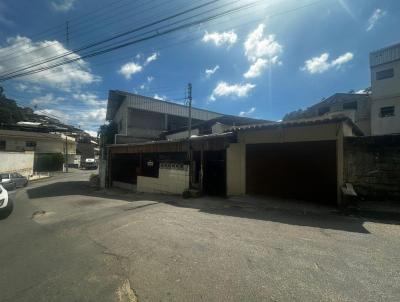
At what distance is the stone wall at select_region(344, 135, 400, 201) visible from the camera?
327 inches

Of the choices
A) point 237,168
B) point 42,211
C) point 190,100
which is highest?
point 190,100

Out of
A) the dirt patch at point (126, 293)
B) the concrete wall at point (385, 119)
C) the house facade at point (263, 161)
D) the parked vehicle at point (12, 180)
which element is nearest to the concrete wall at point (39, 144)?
the parked vehicle at point (12, 180)

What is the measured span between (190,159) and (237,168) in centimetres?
275

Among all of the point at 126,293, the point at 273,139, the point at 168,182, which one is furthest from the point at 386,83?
the point at 126,293

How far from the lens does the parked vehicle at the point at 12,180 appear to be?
19.3 metres

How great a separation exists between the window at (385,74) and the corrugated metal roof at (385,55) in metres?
0.75

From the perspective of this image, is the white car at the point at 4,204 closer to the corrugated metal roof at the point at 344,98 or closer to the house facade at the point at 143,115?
the house facade at the point at 143,115

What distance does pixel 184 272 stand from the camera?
13.1ft

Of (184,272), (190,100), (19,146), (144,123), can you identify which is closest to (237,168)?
(190,100)

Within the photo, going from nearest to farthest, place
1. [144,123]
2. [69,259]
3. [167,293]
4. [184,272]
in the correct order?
[167,293]
[184,272]
[69,259]
[144,123]

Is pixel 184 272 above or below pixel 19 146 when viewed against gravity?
below

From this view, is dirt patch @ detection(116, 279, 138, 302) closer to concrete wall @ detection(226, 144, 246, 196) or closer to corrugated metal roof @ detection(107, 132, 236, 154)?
concrete wall @ detection(226, 144, 246, 196)

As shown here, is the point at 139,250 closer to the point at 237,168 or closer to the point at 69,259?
the point at 69,259

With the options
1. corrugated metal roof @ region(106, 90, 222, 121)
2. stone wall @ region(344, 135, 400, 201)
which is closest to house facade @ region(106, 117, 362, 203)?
stone wall @ region(344, 135, 400, 201)
